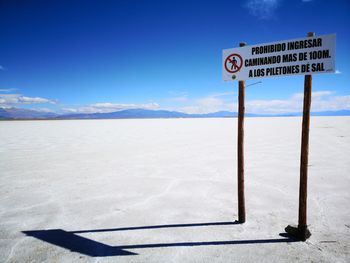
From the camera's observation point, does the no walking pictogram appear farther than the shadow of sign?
Yes

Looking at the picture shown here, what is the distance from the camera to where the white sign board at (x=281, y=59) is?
10.3ft

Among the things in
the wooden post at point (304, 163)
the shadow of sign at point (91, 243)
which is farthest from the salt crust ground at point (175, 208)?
the wooden post at point (304, 163)

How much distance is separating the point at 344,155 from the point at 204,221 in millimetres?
8180

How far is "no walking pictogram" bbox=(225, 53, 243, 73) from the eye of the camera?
150 inches

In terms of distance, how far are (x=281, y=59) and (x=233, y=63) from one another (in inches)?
28.4

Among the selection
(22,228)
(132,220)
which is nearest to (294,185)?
(132,220)

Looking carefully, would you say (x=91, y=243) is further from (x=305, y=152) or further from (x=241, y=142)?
→ (x=305, y=152)

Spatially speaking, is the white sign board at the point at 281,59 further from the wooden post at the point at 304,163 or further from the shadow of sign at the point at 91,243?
the shadow of sign at the point at 91,243

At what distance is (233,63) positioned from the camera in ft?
12.7

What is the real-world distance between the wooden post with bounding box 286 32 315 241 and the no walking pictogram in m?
0.98

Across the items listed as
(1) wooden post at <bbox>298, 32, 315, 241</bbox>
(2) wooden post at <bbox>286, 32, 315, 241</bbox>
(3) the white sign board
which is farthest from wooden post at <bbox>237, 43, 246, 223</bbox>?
(1) wooden post at <bbox>298, 32, 315, 241</bbox>

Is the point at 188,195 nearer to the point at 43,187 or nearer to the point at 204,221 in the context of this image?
the point at 204,221

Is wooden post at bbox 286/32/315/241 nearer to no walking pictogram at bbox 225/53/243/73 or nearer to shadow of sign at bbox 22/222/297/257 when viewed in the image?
shadow of sign at bbox 22/222/297/257

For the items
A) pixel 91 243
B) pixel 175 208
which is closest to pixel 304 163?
pixel 175 208
